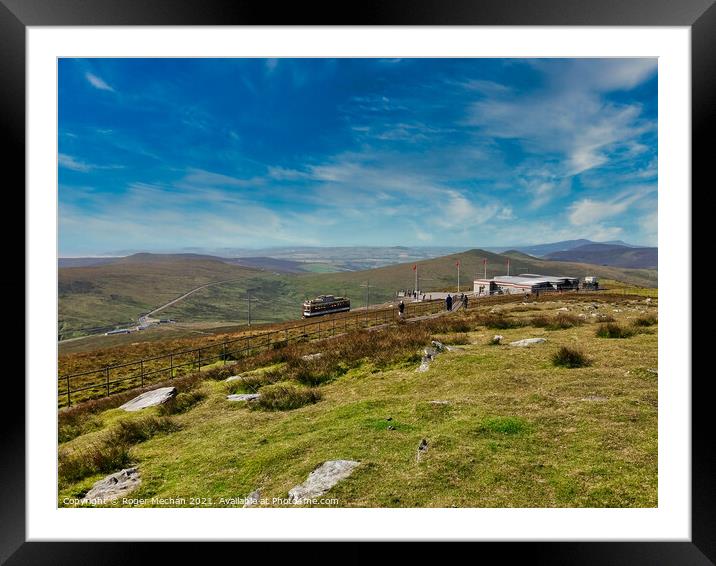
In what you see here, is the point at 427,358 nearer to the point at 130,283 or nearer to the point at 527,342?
the point at 527,342

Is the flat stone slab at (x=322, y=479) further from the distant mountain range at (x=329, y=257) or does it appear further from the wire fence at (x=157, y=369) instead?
the distant mountain range at (x=329, y=257)

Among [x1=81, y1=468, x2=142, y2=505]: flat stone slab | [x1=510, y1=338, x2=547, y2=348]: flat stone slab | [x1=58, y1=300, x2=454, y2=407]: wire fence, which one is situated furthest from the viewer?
[x1=58, y1=300, x2=454, y2=407]: wire fence

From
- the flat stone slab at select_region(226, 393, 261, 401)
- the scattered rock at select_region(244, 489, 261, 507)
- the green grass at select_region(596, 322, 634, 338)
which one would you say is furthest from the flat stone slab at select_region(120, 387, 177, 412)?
the green grass at select_region(596, 322, 634, 338)

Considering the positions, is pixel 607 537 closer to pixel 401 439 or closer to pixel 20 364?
pixel 401 439

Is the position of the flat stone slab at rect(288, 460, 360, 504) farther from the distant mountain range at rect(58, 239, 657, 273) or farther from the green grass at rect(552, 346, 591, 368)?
the distant mountain range at rect(58, 239, 657, 273)
